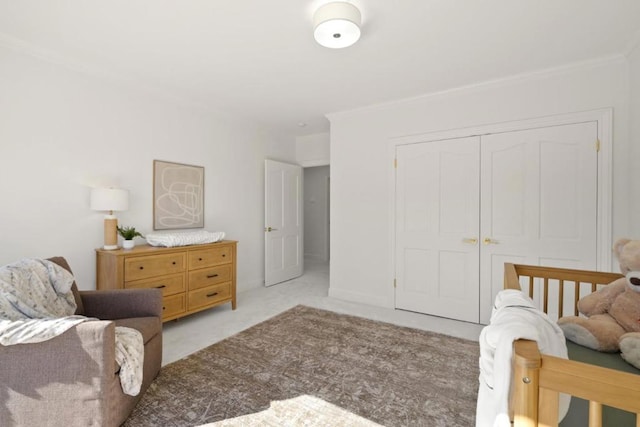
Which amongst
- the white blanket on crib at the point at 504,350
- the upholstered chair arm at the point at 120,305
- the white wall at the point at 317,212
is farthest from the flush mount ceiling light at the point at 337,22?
the white wall at the point at 317,212

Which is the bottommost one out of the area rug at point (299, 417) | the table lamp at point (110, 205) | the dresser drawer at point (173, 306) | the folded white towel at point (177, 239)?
the area rug at point (299, 417)

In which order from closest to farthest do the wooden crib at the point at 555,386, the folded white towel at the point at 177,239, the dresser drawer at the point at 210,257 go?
the wooden crib at the point at 555,386, the folded white towel at the point at 177,239, the dresser drawer at the point at 210,257

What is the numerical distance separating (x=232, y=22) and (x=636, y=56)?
119 inches

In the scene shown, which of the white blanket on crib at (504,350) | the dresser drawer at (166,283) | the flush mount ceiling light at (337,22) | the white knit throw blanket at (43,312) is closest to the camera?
the white blanket on crib at (504,350)

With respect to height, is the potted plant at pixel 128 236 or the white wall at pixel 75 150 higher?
the white wall at pixel 75 150

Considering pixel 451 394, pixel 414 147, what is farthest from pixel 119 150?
pixel 451 394

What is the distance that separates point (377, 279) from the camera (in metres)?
3.60

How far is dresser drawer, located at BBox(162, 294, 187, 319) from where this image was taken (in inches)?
110

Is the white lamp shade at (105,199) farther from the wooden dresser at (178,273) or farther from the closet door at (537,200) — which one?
the closet door at (537,200)

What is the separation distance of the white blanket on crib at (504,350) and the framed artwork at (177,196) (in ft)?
10.6

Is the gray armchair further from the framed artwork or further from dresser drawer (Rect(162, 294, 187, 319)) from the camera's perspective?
the framed artwork

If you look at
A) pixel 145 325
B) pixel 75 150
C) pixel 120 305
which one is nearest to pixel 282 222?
pixel 75 150

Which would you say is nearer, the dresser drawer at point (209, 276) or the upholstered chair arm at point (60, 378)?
the upholstered chair arm at point (60, 378)

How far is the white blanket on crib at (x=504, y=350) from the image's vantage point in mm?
797
